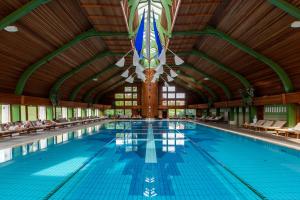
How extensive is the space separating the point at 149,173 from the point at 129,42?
34.7 feet

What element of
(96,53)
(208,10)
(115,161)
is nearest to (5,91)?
(96,53)

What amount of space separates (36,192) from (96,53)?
13454 millimetres

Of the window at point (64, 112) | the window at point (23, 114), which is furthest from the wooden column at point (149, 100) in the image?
the window at point (23, 114)

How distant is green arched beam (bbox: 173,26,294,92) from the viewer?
12.6 m

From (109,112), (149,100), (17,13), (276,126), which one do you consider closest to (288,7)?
(276,126)

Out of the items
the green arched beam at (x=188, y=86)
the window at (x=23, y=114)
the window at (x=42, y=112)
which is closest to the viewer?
the window at (x=23, y=114)

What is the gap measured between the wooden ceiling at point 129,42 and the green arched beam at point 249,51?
19 centimetres

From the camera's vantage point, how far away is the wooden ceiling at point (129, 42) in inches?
382

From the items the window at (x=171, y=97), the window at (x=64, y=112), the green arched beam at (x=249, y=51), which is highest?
the green arched beam at (x=249, y=51)

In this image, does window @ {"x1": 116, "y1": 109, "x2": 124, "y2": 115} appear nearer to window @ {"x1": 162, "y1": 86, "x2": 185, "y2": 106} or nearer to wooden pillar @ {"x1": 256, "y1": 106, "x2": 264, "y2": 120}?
window @ {"x1": 162, "y1": 86, "x2": 185, "y2": 106}

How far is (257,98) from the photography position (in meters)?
17.1

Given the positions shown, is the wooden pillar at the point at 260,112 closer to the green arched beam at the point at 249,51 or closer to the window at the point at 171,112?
the green arched beam at the point at 249,51

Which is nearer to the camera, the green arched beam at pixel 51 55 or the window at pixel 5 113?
the green arched beam at pixel 51 55

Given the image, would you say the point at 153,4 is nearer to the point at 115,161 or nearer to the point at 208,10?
the point at 208,10
